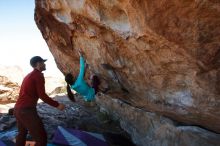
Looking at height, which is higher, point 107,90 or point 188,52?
point 188,52

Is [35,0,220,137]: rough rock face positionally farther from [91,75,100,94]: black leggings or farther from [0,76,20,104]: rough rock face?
[0,76,20,104]: rough rock face

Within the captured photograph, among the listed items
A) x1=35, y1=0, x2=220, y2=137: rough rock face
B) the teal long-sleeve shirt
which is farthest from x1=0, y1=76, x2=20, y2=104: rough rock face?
the teal long-sleeve shirt

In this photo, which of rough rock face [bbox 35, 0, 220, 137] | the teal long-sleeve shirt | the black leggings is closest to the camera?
rough rock face [bbox 35, 0, 220, 137]

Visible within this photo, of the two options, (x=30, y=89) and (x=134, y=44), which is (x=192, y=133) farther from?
(x=30, y=89)

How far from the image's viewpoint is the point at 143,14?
522cm

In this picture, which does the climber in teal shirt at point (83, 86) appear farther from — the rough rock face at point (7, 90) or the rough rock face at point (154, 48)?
the rough rock face at point (7, 90)

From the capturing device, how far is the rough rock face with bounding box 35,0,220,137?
4812 millimetres

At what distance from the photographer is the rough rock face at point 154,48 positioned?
4812 mm

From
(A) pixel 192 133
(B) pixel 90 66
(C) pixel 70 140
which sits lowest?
(C) pixel 70 140

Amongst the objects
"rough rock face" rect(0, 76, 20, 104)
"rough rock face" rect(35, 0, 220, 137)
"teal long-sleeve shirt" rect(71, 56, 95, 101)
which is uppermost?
"rough rock face" rect(35, 0, 220, 137)

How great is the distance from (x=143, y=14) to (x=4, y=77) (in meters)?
13.7

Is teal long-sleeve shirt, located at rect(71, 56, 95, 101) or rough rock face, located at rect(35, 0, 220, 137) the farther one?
teal long-sleeve shirt, located at rect(71, 56, 95, 101)

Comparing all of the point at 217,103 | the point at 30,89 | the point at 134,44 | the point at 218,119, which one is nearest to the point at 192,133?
the point at 218,119

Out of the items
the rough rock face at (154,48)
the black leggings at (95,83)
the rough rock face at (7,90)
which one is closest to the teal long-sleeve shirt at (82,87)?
the black leggings at (95,83)
